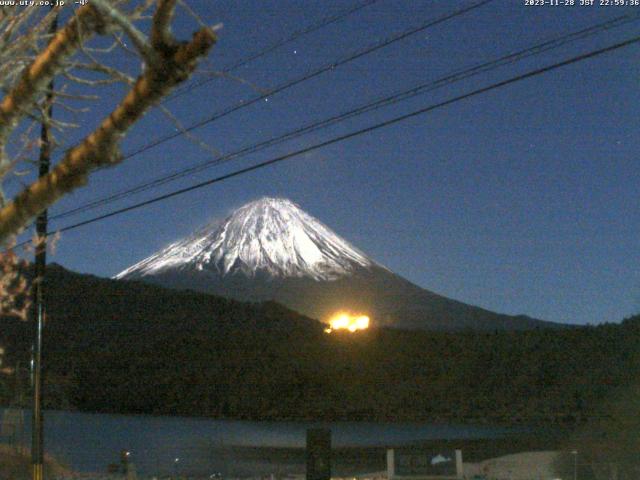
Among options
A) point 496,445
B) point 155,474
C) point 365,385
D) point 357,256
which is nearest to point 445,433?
point 496,445

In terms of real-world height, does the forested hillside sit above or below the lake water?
above

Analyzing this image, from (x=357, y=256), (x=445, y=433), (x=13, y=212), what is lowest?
(x=445, y=433)

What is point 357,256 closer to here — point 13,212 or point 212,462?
point 212,462

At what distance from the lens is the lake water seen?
33.0 meters

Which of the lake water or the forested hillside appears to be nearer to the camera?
the lake water

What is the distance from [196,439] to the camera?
4906 centimetres

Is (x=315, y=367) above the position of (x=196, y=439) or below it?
above

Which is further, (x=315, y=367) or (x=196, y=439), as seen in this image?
(x=315, y=367)

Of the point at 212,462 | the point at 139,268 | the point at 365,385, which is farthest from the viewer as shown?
the point at 139,268

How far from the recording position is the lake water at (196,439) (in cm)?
3297

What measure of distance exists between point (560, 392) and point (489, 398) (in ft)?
20.6

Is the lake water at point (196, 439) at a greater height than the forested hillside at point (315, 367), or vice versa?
the forested hillside at point (315, 367)

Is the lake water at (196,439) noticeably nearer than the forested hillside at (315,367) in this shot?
Yes

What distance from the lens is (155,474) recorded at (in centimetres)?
2859
